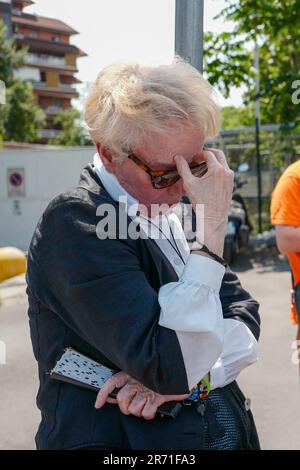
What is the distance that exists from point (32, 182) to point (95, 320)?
12.3 meters

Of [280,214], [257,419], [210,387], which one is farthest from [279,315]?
[210,387]

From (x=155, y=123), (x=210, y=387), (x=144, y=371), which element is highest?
(x=155, y=123)

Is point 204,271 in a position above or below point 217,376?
above

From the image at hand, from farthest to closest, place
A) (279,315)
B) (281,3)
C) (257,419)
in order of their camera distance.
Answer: (281,3) < (279,315) < (257,419)

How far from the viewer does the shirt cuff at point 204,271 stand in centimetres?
147

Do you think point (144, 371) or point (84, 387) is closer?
point (144, 371)

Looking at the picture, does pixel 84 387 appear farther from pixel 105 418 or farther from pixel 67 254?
pixel 67 254

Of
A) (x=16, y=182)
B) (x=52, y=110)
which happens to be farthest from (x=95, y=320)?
(x=52, y=110)

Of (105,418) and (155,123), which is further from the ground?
(155,123)

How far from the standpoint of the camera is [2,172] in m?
13.8

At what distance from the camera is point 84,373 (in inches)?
60.8

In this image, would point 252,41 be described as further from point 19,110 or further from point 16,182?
point 19,110

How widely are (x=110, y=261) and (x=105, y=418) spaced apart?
0.39m

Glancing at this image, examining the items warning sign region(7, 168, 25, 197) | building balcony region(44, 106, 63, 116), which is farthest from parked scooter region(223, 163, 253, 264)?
building balcony region(44, 106, 63, 116)
